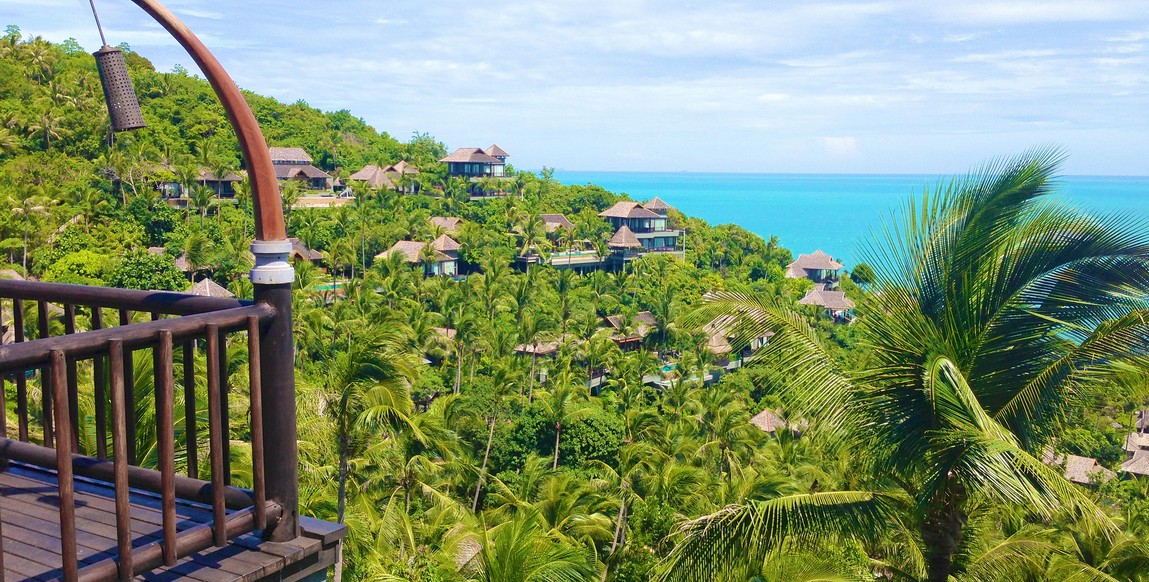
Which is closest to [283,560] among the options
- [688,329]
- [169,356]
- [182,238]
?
[169,356]

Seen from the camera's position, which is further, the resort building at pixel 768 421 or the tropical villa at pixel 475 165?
the tropical villa at pixel 475 165

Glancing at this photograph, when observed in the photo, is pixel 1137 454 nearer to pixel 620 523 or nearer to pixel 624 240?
pixel 620 523

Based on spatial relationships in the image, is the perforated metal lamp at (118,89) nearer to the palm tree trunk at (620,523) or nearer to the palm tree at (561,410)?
the palm tree trunk at (620,523)

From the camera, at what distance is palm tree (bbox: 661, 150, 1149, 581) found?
237 inches

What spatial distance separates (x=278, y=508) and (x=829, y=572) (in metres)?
5.98

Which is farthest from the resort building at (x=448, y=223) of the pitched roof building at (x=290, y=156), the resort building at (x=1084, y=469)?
the resort building at (x=1084, y=469)

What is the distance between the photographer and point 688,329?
23.6ft

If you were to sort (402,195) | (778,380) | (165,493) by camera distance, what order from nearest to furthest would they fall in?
(165,493) → (778,380) → (402,195)

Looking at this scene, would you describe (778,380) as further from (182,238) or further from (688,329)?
(182,238)

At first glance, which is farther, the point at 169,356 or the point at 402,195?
the point at 402,195

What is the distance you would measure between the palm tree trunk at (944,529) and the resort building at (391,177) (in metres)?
53.7

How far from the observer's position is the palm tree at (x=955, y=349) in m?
6.02

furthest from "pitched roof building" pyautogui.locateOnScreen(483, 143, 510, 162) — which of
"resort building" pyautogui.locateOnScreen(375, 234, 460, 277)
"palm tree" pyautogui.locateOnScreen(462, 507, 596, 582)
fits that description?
"palm tree" pyautogui.locateOnScreen(462, 507, 596, 582)

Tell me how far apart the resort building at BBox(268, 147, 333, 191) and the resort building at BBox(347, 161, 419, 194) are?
1.96 meters
